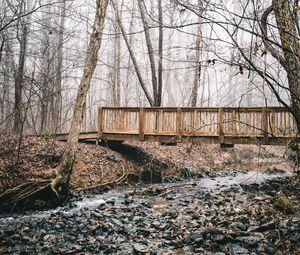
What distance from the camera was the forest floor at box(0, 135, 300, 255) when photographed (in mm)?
4891

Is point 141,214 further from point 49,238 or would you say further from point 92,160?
point 92,160

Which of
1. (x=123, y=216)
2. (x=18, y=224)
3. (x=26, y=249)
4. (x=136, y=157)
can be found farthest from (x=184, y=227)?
(x=136, y=157)

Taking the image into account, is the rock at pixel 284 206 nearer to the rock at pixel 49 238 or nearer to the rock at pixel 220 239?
the rock at pixel 220 239

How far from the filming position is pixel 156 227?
6031 millimetres

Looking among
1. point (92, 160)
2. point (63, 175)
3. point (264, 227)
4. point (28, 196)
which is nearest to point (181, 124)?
point (92, 160)

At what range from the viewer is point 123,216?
696cm

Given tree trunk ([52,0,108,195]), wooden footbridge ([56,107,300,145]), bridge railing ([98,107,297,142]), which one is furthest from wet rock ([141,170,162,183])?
tree trunk ([52,0,108,195])

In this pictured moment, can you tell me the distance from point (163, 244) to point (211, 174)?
32.0ft

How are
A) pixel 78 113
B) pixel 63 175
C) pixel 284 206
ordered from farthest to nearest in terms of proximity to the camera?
pixel 78 113 → pixel 63 175 → pixel 284 206

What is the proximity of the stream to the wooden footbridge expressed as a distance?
2.77 metres

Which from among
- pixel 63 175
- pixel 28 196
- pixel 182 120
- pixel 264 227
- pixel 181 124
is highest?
pixel 182 120

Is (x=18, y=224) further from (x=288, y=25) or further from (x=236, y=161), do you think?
(x=236, y=161)

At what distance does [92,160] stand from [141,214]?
17.8 ft

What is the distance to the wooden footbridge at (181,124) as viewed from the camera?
10.9 m
